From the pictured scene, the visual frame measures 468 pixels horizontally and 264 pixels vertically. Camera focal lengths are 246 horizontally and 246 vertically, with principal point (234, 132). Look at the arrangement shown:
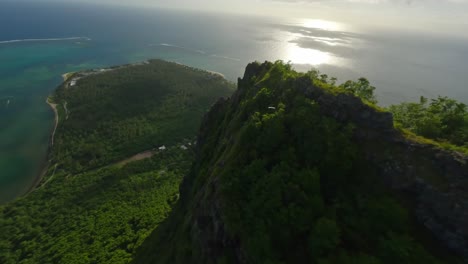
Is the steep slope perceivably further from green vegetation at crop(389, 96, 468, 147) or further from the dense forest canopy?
green vegetation at crop(389, 96, 468, 147)

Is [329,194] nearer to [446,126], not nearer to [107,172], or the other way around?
[446,126]

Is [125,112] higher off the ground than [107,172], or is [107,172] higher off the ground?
[125,112]

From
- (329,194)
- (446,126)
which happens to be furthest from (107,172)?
(446,126)

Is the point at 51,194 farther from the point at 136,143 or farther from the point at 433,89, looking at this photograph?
the point at 433,89

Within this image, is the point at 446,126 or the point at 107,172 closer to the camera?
the point at 446,126

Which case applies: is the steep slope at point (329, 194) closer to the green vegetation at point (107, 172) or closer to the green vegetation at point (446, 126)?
the green vegetation at point (446, 126)

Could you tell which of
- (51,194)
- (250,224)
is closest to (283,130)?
(250,224)
